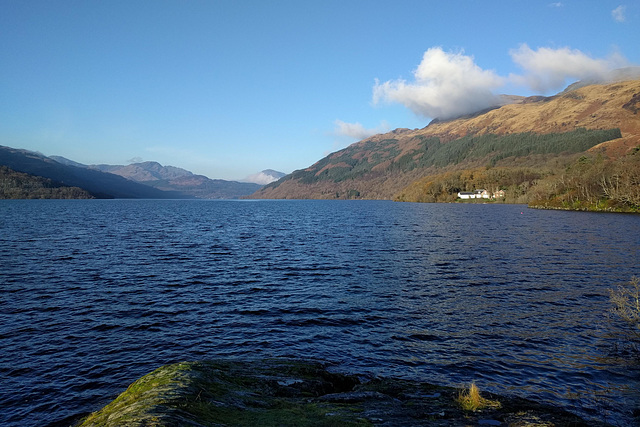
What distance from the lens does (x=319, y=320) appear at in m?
23.8

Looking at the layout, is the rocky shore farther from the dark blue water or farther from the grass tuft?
the dark blue water

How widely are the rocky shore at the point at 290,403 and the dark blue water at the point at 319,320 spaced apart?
2.63 metres

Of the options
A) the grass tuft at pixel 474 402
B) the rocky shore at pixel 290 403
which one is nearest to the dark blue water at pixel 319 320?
the rocky shore at pixel 290 403

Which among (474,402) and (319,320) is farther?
(319,320)

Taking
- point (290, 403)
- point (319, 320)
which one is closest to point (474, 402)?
point (290, 403)

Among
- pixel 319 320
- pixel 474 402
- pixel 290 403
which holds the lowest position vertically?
pixel 319 320

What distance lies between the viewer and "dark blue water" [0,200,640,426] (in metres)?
15.3

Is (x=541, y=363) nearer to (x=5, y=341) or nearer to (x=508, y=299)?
(x=508, y=299)

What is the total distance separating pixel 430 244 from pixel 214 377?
5207cm

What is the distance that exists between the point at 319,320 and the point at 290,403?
12.2 m

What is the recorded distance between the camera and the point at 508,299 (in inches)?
1117

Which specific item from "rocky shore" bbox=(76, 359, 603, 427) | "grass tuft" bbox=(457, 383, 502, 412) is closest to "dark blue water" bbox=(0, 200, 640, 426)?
"rocky shore" bbox=(76, 359, 603, 427)

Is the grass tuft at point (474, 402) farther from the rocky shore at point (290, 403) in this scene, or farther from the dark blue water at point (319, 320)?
the dark blue water at point (319, 320)

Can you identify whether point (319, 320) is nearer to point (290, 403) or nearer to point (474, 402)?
point (290, 403)
